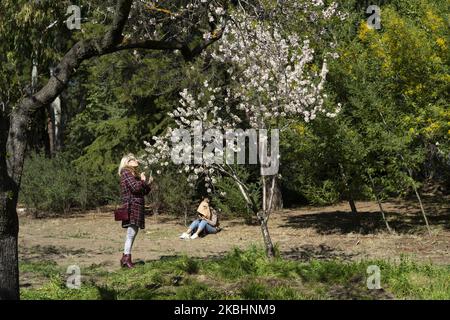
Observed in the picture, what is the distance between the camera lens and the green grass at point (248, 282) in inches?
257

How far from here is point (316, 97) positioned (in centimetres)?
1093

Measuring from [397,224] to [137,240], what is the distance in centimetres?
594

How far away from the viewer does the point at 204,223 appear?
522 inches

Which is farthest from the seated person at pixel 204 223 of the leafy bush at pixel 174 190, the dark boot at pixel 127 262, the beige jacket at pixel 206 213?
the dark boot at pixel 127 262

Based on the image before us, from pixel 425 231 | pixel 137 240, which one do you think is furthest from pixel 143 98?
pixel 425 231

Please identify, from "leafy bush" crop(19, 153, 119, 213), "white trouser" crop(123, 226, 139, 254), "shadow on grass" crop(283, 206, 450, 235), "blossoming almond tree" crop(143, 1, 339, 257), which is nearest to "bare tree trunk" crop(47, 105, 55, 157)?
"leafy bush" crop(19, 153, 119, 213)

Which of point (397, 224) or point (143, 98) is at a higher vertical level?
point (143, 98)

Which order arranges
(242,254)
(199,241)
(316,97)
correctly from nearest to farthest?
(242,254) → (316,97) → (199,241)

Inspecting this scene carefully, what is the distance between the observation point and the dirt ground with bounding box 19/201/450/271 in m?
10.4

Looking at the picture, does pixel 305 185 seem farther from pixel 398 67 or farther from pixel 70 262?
pixel 70 262

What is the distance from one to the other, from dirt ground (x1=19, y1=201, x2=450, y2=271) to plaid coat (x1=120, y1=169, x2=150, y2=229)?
32.2 inches

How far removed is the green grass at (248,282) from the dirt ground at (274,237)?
1.73m

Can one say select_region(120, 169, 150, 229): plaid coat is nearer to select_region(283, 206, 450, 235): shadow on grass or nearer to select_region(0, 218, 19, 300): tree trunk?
select_region(0, 218, 19, 300): tree trunk

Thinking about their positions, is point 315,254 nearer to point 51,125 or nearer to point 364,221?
point 364,221
